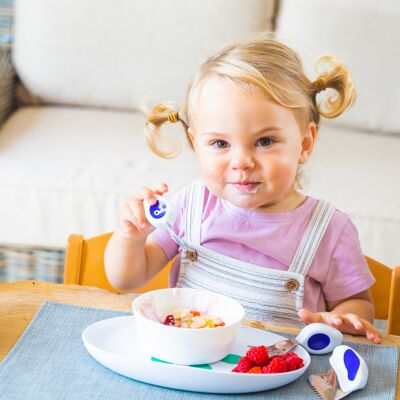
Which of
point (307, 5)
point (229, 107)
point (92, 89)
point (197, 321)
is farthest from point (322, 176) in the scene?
point (197, 321)

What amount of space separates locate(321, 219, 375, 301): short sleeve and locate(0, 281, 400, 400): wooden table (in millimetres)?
194

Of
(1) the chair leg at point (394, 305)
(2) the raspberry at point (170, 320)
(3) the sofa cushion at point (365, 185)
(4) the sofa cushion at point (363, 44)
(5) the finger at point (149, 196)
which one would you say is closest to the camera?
(2) the raspberry at point (170, 320)

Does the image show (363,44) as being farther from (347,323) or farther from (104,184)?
(347,323)

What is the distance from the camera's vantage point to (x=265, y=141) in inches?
47.8

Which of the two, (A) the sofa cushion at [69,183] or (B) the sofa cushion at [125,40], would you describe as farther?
(B) the sofa cushion at [125,40]

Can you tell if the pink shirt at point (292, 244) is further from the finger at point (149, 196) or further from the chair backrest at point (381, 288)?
the finger at point (149, 196)

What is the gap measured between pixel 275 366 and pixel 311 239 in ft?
1.33

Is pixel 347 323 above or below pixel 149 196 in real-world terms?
below

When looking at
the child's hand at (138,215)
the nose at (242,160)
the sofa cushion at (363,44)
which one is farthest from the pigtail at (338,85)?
the sofa cushion at (363,44)

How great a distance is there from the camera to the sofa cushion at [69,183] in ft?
6.88

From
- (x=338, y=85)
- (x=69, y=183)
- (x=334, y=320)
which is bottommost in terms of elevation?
(x=69, y=183)

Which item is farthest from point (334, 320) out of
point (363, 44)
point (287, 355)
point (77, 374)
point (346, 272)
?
point (363, 44)

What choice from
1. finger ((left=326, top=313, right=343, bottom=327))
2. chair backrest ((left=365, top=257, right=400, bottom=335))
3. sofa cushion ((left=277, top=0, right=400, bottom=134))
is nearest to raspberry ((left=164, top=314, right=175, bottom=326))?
finger ((left=326, top=313, right=343, bottom=327))

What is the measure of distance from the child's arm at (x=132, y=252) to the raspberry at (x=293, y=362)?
317 millimetres
